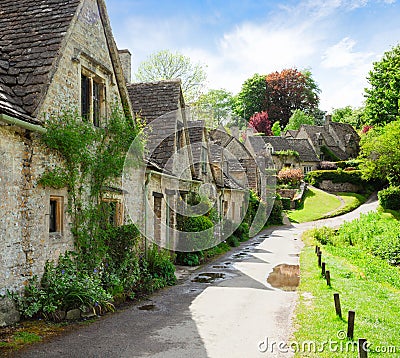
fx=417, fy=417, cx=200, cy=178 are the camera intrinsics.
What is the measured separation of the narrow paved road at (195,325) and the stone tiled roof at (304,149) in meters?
52.8

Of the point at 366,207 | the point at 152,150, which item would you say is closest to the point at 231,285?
the point at 152,150

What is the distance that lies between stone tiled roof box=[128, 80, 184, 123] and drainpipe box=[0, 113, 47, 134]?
9.96m

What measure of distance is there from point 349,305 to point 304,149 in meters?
58.8

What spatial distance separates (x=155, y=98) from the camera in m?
19.9

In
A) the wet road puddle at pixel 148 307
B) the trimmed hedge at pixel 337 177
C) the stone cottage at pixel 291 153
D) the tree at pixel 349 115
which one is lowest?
the wet road puddle at pixel 148 307

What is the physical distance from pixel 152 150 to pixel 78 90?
711cm

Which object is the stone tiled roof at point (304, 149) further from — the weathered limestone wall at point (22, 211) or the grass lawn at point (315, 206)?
the weathered limestone wall at point (22, 211)

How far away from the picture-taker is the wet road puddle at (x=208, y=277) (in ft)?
49.3

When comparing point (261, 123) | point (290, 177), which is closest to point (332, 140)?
point (261, 123)

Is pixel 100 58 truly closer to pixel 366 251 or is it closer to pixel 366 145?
pixel 366 251

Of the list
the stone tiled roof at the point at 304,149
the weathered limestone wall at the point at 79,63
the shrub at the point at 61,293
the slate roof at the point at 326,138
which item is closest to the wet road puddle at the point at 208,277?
the shrub at the point at 61,293

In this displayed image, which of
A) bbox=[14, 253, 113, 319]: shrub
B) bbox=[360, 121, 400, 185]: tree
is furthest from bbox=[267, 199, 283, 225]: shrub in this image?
bbox=[14, 253, 113, 319]: shrub

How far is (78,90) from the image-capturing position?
11.2m

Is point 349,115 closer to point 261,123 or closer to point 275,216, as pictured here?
point 261,123
